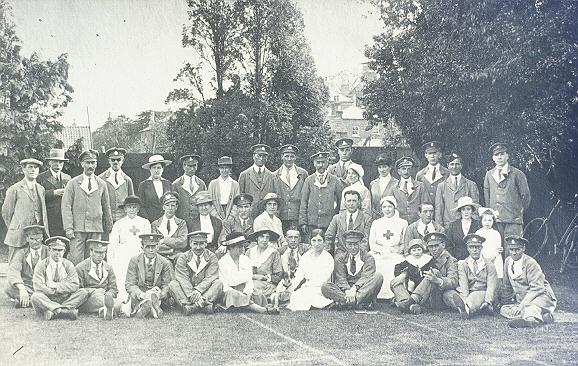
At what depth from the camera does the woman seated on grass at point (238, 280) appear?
510 cm

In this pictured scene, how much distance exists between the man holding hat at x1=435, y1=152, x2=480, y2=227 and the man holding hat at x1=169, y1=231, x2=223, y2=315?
89.5 inches

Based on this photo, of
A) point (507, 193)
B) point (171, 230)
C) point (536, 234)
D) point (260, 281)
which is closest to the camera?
point (260, 281)

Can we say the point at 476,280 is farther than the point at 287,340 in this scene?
Yes

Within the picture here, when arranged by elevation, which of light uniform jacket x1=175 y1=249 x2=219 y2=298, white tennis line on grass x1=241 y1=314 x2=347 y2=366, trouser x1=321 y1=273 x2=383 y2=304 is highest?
light uniform jacket x1=175 y1=249 x2=219 y2=298

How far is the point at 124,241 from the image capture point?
5.40 metres

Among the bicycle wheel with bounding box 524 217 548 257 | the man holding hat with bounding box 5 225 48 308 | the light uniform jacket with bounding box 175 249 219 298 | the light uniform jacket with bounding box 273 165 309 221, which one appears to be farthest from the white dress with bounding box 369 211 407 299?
the man holding hat with bounding box 5 225 48 308

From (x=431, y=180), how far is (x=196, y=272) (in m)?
2.57

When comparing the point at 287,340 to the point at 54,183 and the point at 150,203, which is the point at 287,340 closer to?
the point at 150,203

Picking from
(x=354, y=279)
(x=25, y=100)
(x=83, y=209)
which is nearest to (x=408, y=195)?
(x=354, y=279)

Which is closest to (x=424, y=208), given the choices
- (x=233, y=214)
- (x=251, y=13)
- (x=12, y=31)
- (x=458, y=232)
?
(x=458, y=232)

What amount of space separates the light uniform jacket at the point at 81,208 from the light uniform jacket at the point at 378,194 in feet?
8.72

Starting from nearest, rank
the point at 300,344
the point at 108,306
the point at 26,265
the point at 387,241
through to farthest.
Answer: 1. the point at 300,344
2. the point at 108,306
3. the point at 26,265
4. the point at 387,241

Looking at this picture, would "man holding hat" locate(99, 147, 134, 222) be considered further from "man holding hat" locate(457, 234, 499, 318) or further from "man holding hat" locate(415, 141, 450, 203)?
"man holding hat" locate(457, 234, 499, 318)

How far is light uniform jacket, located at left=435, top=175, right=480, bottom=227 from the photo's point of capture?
19.2 ft
